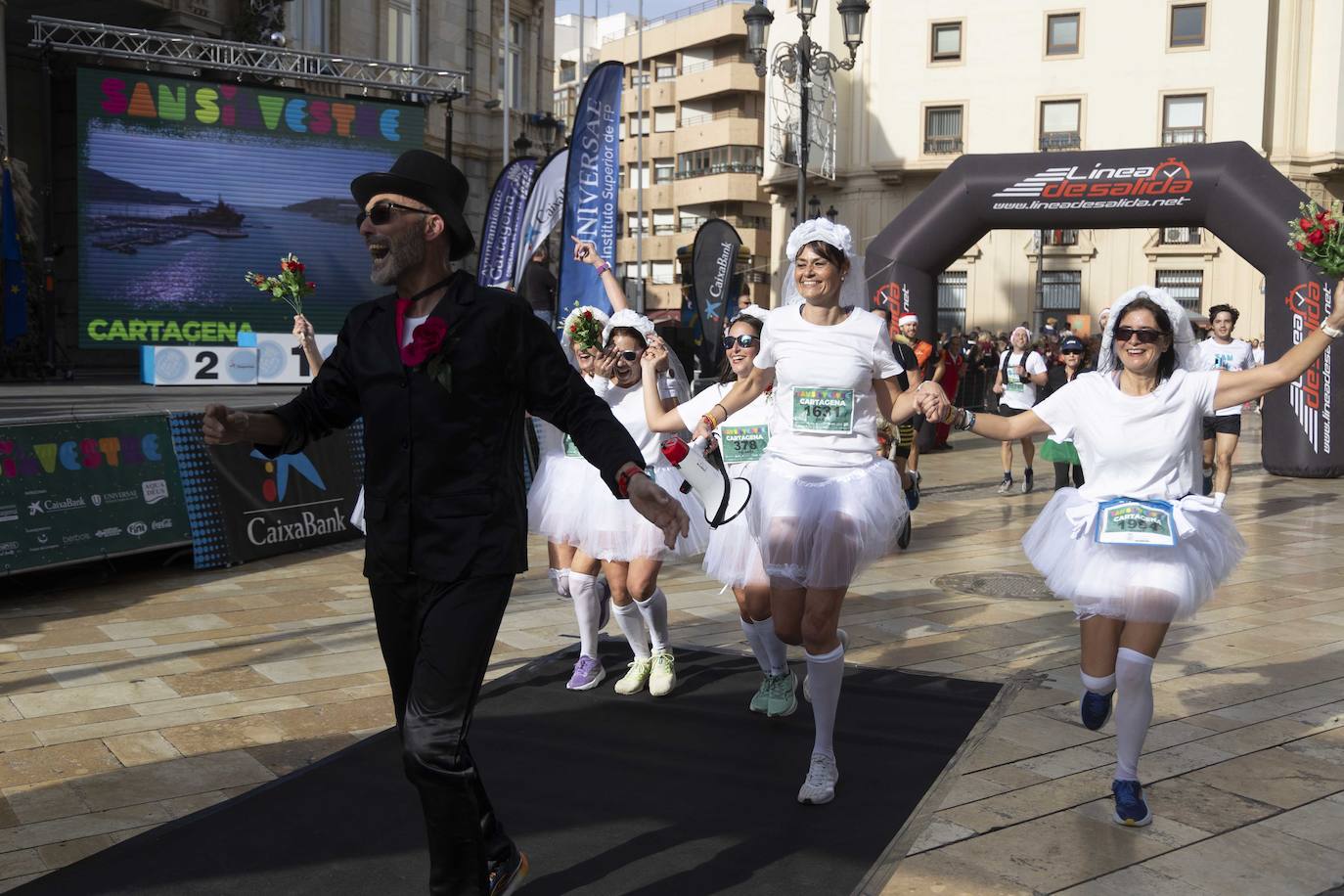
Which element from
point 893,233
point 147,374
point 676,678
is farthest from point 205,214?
point 676,678

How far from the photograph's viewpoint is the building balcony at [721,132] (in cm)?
6247

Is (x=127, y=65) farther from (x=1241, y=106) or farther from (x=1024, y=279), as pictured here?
(x=1241, y=106)

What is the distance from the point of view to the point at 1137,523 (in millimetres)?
4727

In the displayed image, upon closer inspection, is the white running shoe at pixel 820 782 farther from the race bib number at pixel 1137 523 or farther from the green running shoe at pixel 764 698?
the race bib number at pixel 1137 523

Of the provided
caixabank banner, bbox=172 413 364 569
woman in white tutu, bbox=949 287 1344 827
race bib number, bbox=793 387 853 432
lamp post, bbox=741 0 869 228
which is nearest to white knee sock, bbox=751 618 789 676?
race bib number, bbox=793 387 853 432

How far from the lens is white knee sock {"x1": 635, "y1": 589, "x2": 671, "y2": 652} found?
21.2 feet

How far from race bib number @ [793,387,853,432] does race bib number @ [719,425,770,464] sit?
1.61 m

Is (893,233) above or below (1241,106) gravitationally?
below

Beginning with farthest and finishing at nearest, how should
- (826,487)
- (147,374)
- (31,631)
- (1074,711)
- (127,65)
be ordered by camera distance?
(127,65) < (147,374) < (31,631) < (1074,711) < (826,487)

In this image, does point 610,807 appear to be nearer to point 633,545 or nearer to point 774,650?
point 774,650

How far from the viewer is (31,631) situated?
7.52 metres

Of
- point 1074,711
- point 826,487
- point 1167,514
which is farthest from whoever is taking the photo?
point 1074,711

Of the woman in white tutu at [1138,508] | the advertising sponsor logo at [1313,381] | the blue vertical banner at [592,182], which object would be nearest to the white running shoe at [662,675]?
the woman in white tutu at [1138,508]

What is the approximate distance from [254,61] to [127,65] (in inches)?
90.5
